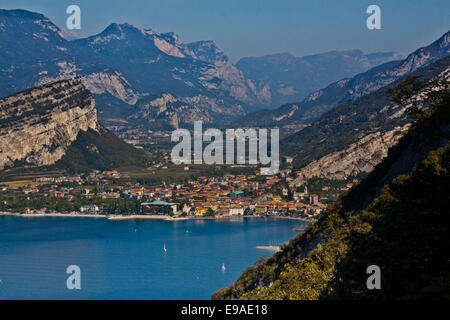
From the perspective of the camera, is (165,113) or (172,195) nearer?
(172,195)

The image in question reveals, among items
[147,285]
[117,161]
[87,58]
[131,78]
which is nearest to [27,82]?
[87,58]

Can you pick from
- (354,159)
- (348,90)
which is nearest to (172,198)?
(354,159)

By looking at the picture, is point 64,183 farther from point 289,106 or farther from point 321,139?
point 289,106

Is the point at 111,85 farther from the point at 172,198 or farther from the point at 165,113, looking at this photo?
the point at 172,198

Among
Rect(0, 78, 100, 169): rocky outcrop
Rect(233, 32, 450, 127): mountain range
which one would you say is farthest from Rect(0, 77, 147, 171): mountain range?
Rect(233, 32, 450, 127): mountain range

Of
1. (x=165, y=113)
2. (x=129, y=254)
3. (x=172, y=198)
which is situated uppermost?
(x=165, y=113)

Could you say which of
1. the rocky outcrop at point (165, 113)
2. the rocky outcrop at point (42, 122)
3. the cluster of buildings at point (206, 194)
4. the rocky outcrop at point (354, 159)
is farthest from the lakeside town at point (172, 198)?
the rocky outcrop at point (165, 113)
